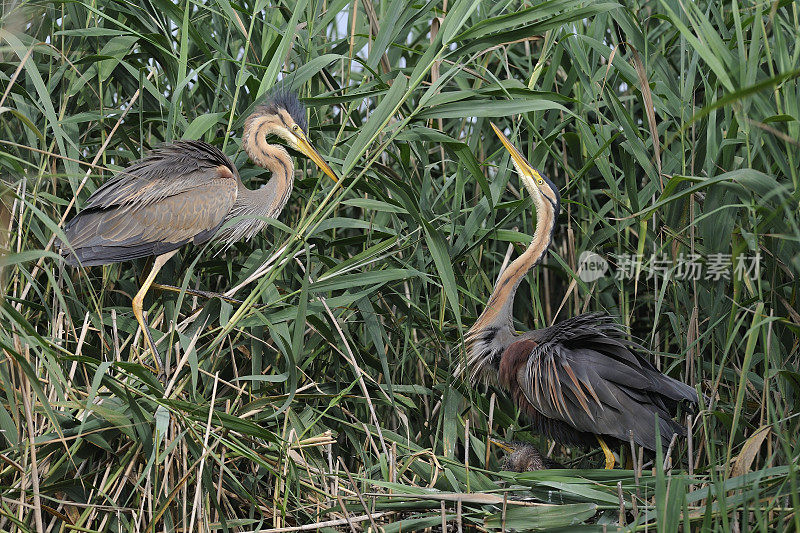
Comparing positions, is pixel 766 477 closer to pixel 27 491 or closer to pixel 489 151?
pixel 489 151

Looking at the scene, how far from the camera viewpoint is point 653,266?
3.07 meters

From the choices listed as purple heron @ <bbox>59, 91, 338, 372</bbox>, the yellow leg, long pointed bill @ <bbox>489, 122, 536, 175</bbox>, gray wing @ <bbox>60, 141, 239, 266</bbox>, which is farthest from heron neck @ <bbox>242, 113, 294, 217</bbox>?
the yellow leg

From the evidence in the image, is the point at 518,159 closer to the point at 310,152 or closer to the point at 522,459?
the point at 310,152

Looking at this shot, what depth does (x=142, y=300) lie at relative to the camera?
317 centimetres

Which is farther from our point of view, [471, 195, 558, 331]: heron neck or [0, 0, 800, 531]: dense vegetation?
[471, 195, 558, 331]: heron neck

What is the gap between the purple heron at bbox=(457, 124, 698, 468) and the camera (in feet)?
9.61

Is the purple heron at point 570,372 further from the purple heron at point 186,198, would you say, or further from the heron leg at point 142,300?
the heron leg at point 142,300

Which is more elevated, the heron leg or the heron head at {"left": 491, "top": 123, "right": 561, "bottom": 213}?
the heron head at {"left": 491, "top": 123, "right": 561, "bottom": 213}

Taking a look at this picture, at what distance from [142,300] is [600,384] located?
1750 millimetres

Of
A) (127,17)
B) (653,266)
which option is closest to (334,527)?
(653,266)

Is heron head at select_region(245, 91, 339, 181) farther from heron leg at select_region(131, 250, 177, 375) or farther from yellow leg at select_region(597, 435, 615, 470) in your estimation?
yellow leg at select_region(597, 435, 615, 470)

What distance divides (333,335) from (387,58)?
1.21m

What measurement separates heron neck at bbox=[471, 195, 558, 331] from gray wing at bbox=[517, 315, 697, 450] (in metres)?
0.23

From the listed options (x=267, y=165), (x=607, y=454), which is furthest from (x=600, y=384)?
(x=267, y=165)
